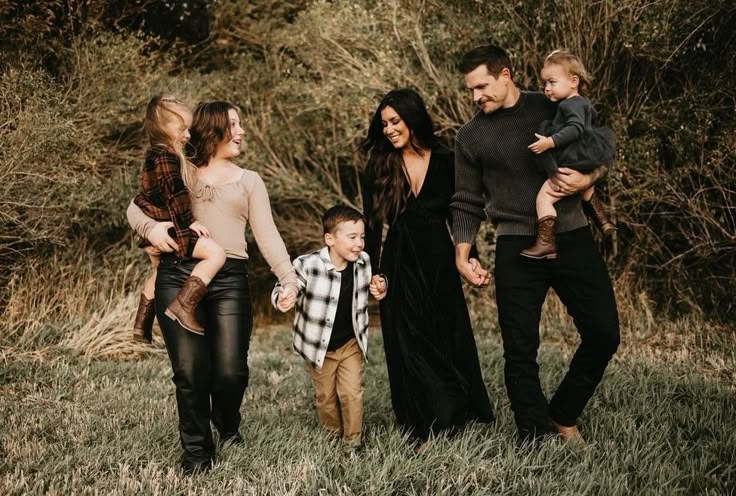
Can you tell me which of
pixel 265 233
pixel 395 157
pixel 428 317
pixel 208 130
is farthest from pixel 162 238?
pixel 428 317

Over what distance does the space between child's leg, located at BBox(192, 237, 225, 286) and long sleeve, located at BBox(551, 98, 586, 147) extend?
1.86 metres

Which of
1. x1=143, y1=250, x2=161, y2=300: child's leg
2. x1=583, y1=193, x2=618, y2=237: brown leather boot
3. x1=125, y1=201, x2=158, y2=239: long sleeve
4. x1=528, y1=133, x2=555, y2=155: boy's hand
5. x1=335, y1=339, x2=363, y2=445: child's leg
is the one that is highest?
x1=528, y1=133, x2=555, y2=155: boy's hand

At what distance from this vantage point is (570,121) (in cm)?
339

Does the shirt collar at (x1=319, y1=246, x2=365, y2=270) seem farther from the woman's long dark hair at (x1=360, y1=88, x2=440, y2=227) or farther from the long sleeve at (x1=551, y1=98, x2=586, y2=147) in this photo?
the long sleeve at (x1=551, y1=98, x2=586, y2=147)

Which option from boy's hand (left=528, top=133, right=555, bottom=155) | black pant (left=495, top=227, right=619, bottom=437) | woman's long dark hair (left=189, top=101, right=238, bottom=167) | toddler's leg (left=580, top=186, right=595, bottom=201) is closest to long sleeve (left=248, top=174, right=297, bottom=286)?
woman's long dark hair (left=189, top=101, right=238, bottom=167)

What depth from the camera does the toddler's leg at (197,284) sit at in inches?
127

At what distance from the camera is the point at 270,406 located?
15.8 ft

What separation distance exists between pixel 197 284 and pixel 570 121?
212 centimetres

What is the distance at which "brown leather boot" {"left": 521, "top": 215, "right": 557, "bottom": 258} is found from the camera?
345 cm

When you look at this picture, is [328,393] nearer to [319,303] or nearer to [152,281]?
[319,303]

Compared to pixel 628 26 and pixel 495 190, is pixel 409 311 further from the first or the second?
pixel 628 26

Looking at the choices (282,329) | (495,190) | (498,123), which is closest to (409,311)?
(495,190)

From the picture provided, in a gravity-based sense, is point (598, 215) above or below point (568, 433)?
above

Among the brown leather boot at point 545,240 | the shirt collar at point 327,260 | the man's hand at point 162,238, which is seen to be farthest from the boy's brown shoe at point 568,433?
the man's hand at point 162,238
